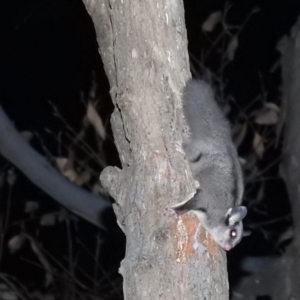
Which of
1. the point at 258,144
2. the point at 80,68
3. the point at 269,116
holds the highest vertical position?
the point at 80,68

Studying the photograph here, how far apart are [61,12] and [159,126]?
9.98 ft

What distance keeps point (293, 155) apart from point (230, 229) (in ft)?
4.36

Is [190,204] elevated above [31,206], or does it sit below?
below

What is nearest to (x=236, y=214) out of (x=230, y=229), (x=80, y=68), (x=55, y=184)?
(x=230, y=229)

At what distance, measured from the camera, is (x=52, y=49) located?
6.00 meters

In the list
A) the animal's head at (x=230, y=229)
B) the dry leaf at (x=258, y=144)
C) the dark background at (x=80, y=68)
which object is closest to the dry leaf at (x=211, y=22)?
the dark background at (x=80, y=68)

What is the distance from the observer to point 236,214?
3424 millimetres

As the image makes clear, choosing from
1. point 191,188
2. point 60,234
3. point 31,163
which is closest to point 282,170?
point 31,163

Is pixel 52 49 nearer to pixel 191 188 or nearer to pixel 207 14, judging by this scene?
pixel 207 14

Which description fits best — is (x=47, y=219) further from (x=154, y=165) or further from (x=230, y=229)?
(x=154, y=165)

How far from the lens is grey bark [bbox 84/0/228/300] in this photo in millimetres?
2889

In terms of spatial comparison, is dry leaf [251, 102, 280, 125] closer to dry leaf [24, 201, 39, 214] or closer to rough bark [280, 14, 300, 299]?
rough bark [280, 14, 300, 299]

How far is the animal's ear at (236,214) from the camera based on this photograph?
339 centimetres

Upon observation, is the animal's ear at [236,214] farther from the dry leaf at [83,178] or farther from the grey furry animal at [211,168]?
the dry leaf at [83,178]
